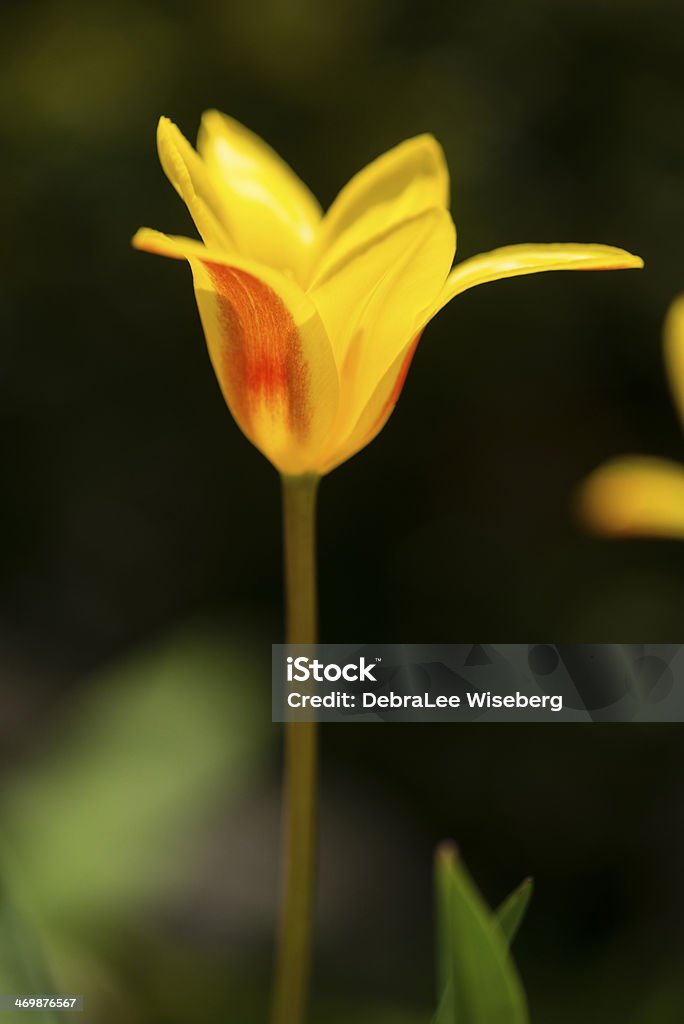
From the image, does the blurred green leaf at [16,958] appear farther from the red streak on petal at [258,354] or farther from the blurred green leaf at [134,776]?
the blurred green leaf at [134,776]

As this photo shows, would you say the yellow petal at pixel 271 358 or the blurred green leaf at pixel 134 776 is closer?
the yellow petal at pixel 271 358

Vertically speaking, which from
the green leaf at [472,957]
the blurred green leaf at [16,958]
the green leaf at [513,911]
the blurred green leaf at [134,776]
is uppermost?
the blurred green leaf at [134,776]

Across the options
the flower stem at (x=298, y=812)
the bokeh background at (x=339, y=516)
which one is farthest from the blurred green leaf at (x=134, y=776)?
the flower stem at (x=298, y=812)

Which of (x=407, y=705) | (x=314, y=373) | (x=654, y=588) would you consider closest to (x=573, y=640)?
(x=654, y=588)

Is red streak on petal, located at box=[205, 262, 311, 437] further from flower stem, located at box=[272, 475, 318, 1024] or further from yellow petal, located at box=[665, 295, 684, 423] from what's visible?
yellow petal, located at box=[665, 295, 684, 423]

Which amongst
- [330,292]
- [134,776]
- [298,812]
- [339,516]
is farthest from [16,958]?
[339,516]

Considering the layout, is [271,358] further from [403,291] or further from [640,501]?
[640,501]

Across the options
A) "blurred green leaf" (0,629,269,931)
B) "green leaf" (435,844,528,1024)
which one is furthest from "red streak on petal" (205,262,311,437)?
"blurred green leaf" (0,629,269,931)
